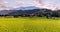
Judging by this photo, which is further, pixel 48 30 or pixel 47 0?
pixel 47 0

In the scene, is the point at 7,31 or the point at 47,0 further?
the point at 47,0

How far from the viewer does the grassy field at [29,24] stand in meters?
1.18

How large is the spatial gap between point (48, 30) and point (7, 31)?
0.35 metres

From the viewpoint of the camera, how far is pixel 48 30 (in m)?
1.17

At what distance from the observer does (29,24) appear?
1209 mm

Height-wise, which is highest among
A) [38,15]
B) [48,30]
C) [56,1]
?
[56,1]

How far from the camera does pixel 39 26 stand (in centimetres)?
120

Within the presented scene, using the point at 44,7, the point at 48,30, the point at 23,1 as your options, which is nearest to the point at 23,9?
the point at 23,1

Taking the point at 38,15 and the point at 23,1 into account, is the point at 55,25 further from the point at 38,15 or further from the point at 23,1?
the point at 23,1

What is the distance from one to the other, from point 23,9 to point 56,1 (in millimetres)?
313

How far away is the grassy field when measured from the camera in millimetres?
1180

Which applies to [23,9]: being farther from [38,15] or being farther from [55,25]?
[55,25]

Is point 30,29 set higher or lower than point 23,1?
lower

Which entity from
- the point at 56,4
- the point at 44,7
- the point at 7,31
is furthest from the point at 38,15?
the point at 7,31
